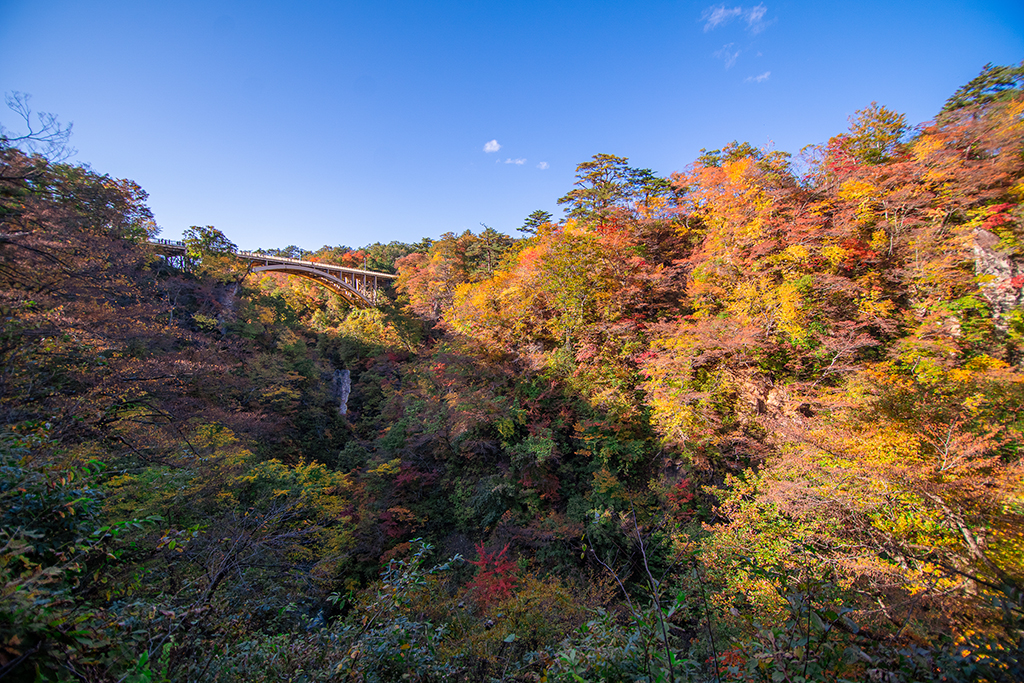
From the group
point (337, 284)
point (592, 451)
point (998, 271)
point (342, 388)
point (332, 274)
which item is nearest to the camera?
point (998, 271)

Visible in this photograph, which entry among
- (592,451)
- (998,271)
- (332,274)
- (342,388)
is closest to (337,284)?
(332,274)

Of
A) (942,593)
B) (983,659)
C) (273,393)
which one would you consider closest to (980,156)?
(942,593)

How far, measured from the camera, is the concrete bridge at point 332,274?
19641 mm

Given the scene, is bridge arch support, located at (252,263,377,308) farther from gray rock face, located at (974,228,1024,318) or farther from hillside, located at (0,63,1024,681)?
gray rock face, located at (974,228,1024,318)

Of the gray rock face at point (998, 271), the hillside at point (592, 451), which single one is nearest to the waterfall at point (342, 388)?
the hillside at point (592, 451)

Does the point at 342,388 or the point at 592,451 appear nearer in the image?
the point at 592,451

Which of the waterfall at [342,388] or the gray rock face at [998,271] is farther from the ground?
the gray rock face at [998,271]

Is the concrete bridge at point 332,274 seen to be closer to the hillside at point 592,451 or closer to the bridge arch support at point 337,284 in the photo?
the bridge arch support at point 337,284

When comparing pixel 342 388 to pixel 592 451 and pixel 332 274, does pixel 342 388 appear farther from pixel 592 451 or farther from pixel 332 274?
pixel 592 451

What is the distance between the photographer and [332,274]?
71.6 ft

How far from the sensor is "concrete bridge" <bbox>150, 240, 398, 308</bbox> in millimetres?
19641

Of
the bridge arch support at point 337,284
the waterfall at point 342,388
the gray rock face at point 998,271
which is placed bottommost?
the waterfall at point 342,388

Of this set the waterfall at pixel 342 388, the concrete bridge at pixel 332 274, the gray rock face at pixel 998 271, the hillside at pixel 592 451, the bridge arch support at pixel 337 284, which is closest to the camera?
the hillside at pixel 592 451

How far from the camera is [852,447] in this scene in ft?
18.5
